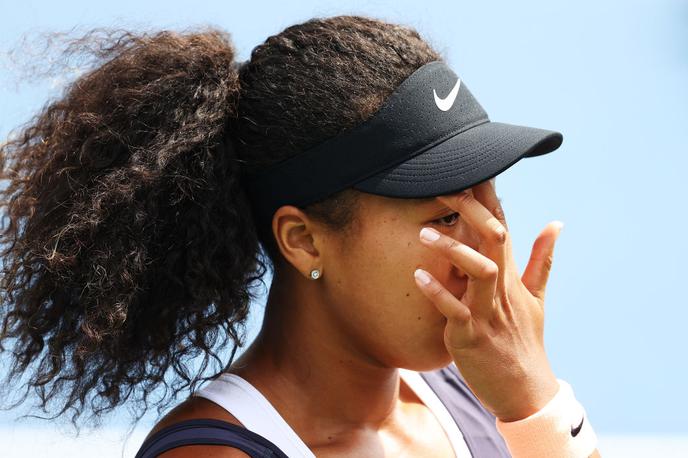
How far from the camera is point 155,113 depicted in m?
1.40

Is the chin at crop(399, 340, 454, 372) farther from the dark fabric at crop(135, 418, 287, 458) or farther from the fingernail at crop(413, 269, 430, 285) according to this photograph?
the dark fabric at crop(135, 418, 287, 458)

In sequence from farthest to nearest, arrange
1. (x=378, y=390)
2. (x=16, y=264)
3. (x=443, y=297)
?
(x=378, y=390) < (x=16, y=264) < (x=443, y=297)

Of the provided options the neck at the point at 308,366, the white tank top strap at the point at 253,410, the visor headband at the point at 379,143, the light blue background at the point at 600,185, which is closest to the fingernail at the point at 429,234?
the visor headband at the point at 379,143

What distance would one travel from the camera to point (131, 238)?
137 cm

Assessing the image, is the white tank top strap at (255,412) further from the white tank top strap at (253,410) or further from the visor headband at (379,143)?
the visor headband at (379,143)

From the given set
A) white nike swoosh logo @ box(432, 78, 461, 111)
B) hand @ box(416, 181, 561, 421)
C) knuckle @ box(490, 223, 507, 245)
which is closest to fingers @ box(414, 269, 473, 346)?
hand @ box(416, 181, 561, 421)

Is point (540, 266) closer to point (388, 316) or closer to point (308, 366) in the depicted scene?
point (388, 316)

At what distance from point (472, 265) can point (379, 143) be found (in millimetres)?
223

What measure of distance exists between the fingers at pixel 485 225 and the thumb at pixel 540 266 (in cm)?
14

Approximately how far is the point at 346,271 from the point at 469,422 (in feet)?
1.40

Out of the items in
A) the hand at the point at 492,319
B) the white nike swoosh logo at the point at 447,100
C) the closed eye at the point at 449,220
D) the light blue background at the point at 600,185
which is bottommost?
the light blue background at the point at 600,185

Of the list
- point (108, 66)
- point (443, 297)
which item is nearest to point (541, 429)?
point (443, 297)

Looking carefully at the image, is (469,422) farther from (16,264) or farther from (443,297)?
(16,264)

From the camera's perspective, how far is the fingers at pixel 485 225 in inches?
52.1
